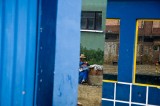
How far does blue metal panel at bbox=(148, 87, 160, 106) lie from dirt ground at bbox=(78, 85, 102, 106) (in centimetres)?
136

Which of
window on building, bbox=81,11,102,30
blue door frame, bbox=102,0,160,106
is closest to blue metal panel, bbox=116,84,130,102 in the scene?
blue door frame, bbox=102,0,160,106

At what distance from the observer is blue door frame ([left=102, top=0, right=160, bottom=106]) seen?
7.20ft

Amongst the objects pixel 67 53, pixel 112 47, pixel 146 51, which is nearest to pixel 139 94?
pixel 146 51

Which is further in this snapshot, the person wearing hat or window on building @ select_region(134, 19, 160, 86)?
window on building @ select_region(134, 19, 160, 86)

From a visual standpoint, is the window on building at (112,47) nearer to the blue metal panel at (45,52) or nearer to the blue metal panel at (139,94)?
the blue metal panel at (139,94)

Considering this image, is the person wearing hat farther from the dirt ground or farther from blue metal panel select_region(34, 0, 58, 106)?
blue metal panel select_region(34, 0, 58, 106)

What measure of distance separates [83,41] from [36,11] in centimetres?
35

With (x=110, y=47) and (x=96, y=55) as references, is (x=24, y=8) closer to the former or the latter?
(x=96, y=55)

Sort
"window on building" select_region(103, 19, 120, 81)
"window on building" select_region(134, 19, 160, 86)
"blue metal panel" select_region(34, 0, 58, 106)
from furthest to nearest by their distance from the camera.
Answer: "window on building" select_region(134, 19, 160, 86), "window on building" select_region(103, 19, 120, 81), "blue metal panel" select_region(34, 0, 58, 106)

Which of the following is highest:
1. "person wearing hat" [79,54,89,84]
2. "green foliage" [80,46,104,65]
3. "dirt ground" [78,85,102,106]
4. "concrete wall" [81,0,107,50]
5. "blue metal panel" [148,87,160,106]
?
"concrete wall" [81,0,107,50]

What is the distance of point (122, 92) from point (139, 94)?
0.70 ft

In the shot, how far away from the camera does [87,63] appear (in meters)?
1.39

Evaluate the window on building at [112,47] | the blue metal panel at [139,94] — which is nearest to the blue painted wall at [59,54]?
the window on building at [112,47]

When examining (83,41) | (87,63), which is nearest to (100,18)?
(83,41)
